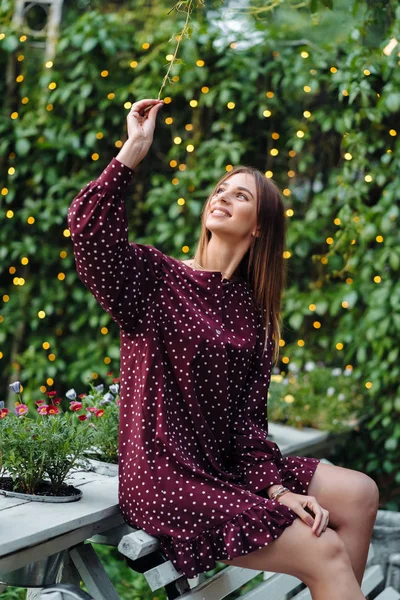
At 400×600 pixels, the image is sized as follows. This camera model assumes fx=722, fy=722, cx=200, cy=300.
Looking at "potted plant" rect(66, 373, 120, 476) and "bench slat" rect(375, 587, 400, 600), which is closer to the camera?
"potted plant" rect(66, 373, 120, 476)

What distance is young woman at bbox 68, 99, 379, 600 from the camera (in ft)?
4.75

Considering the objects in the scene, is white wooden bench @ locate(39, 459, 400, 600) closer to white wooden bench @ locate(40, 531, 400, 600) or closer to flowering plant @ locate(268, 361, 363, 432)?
white wooden bench @ locate(40, 531, 400, 600)

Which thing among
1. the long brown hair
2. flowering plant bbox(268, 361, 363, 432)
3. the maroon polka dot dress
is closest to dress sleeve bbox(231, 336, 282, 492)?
the maroon polka dot dress

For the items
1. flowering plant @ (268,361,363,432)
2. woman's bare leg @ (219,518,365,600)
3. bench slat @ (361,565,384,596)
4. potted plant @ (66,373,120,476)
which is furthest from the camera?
flowering plant @ (268,361,363,432)

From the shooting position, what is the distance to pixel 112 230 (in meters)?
1.44

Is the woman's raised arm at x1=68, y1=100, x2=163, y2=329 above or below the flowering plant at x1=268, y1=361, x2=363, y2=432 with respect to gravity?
above

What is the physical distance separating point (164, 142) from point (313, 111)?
79 cm

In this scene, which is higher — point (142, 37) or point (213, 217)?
point (142, 37)

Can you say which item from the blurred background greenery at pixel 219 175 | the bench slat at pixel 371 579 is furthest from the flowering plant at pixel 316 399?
the bench slat at pixel 371 579

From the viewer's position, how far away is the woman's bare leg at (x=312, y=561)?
4.63 feet

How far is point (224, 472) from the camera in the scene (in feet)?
5.29

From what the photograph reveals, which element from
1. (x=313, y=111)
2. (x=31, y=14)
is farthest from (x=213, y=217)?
(x=31, y=14)

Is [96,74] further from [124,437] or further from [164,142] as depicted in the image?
[124,437]

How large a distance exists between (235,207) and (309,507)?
72cm
